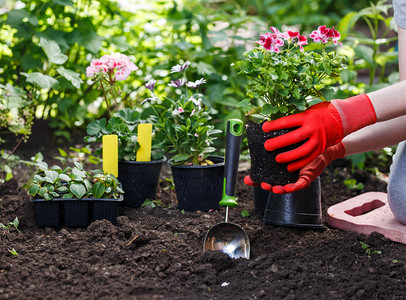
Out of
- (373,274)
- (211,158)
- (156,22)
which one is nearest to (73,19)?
(156,22)

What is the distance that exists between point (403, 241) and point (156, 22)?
2207 millimetres

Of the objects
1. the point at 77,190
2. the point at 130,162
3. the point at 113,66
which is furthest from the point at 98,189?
the point at 113,66

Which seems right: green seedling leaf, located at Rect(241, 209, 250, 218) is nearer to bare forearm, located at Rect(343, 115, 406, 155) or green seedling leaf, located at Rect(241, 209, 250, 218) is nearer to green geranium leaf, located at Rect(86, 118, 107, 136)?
bare forearm, located at Rect(343, 115, 406, 155)

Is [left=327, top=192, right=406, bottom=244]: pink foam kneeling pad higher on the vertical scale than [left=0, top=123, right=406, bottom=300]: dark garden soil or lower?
higher

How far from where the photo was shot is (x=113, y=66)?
2.24 m

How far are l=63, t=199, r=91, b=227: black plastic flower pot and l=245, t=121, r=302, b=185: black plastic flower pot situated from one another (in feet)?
2.29

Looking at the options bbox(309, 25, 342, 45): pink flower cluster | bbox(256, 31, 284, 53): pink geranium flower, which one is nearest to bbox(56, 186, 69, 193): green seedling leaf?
bbox(256, 31, 284, 53): pink geranium flower

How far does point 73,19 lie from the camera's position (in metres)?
2.88

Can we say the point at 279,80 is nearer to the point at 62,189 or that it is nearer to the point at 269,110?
the point at 269,110

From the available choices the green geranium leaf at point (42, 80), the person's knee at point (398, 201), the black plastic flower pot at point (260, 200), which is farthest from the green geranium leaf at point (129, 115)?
the person's knee at point (398, 201)

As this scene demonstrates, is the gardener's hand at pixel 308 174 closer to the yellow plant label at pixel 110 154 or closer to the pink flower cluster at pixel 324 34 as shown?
the pink flower cluster at pixel 324 34

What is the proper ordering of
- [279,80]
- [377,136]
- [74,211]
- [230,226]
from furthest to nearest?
[377,136] < [74,211] < [230,226] < [279,80]

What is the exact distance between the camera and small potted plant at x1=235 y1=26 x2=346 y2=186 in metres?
1.64

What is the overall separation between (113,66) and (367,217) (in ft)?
4.41
